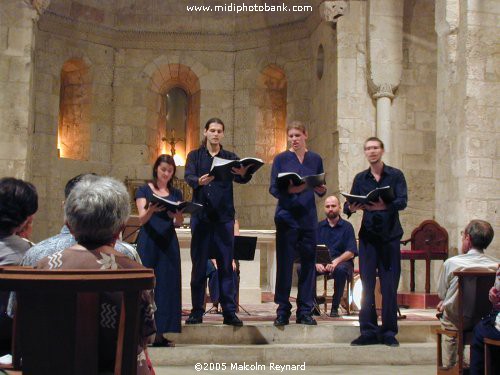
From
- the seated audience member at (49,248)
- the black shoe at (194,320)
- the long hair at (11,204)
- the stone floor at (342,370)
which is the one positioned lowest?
the stone floor at (342,370)

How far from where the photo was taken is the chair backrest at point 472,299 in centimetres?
446

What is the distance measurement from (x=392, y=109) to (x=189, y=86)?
525 cm

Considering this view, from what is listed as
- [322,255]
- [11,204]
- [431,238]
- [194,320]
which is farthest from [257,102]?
[11,204]

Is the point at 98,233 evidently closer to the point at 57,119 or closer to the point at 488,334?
the point at 488,334

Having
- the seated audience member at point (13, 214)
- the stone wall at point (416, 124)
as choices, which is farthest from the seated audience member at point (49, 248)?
the stone wall at point (416, 124)

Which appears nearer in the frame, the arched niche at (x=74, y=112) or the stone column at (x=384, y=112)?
the stone column at (x=384, y=112)

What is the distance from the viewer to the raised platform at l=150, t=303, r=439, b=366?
19.2 ft

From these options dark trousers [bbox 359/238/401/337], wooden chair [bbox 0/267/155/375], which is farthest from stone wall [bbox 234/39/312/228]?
wooden chair [bbox 0/267/155/375]

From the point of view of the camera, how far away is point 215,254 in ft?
20.9

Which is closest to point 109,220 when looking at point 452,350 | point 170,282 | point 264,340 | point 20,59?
point 452,350

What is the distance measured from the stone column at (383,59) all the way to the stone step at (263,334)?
5891 mm

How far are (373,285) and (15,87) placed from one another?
6688 millimetres

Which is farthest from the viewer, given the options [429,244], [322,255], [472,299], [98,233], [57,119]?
[57,119]

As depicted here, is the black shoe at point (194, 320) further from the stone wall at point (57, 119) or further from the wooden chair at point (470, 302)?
the stone wall at point (57, 119)
